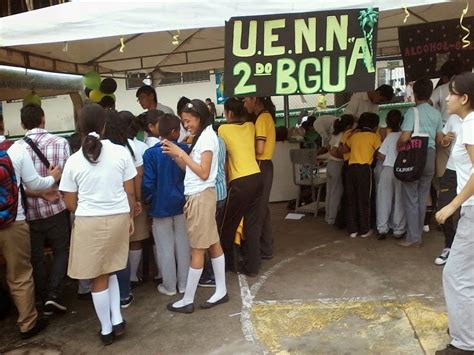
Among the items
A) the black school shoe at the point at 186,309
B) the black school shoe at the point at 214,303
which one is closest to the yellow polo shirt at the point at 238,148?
the black school shoe at the point at 214,303

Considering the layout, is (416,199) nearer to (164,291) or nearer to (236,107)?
(236,107)

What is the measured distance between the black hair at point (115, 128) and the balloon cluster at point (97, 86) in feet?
8.40

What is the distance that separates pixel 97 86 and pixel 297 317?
12.9 ft

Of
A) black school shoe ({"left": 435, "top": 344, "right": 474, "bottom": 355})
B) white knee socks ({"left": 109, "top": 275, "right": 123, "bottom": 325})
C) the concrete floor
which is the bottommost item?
the concrete floor

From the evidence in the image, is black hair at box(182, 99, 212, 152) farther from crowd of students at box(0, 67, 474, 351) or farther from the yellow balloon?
the yellow balloon

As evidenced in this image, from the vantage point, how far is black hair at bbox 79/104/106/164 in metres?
3.10

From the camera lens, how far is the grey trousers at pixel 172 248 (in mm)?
4039

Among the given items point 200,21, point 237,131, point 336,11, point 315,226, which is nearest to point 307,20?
point 336,11

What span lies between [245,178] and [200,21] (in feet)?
4.53

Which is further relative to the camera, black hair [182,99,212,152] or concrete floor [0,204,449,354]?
black hair [182,99,212,152]

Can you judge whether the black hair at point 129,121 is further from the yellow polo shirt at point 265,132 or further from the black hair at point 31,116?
the yellow polo shirt at point 265,132

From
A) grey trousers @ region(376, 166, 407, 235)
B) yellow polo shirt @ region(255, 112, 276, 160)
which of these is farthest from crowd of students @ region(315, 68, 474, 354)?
yellow polo shirt @ region(255, 112, 276, 160)

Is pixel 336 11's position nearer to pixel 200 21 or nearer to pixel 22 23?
pixel 200 21

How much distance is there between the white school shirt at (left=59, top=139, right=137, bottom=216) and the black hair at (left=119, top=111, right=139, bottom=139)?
0.46 metres
